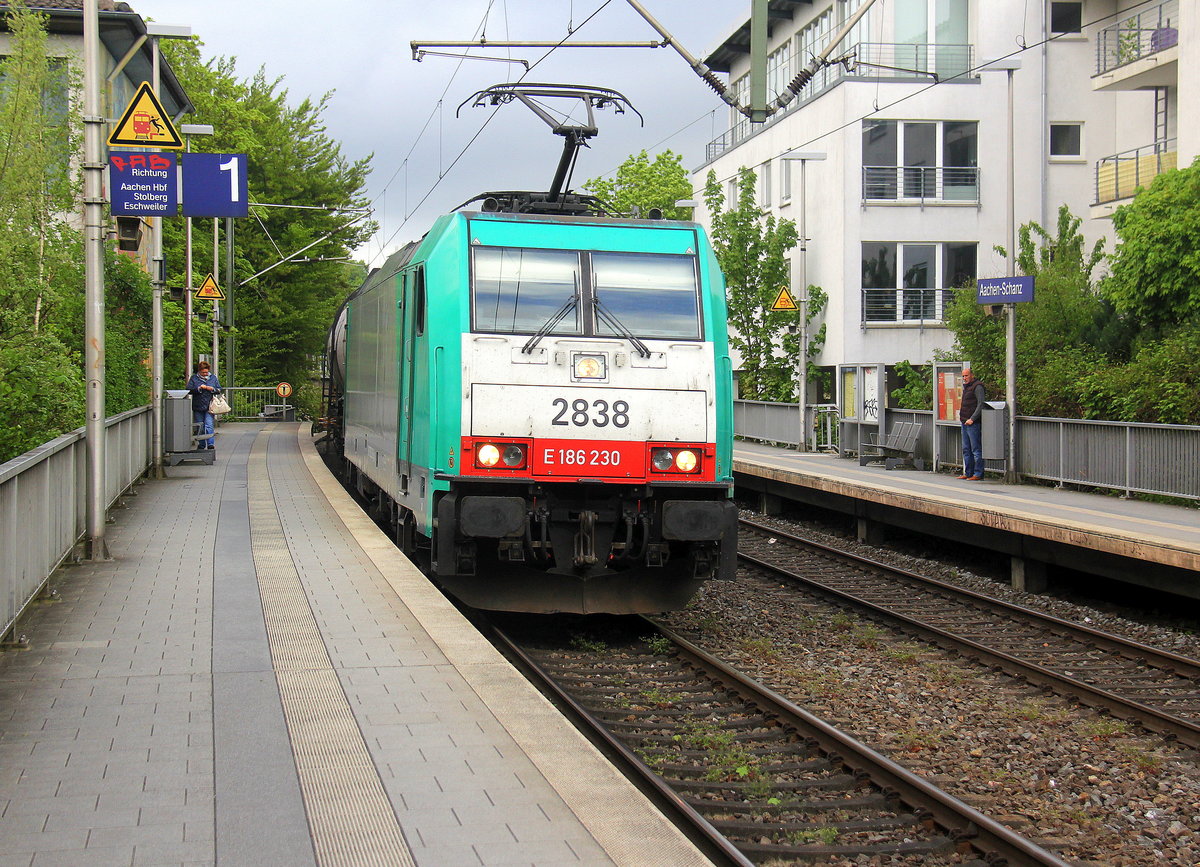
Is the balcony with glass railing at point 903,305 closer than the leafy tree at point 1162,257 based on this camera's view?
No

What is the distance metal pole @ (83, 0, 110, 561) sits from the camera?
11547 millimetres

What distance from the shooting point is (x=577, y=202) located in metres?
12.6

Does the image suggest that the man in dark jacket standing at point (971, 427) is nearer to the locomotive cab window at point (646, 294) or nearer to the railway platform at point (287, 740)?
the locomotive cab window at point (646, 294)

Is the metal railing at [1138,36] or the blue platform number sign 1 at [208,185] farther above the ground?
the metal railing at [1138,36]

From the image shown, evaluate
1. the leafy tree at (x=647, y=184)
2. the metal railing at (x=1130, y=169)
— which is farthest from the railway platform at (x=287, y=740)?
the leafy tree at (x=647, y=184)

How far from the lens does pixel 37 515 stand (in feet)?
28.4

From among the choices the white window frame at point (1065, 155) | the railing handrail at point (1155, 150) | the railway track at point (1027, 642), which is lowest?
the railway track at point (1027, 642)

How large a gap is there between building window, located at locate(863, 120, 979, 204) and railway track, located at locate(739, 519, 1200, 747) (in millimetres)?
16987

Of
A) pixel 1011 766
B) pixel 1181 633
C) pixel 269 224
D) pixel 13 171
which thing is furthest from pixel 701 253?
pixel 269 224

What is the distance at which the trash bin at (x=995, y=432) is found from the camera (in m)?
18.6

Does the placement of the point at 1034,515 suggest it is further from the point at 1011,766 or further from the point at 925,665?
the point at 1011,766

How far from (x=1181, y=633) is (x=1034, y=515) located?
2.30 meters

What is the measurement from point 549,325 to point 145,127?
5.03m

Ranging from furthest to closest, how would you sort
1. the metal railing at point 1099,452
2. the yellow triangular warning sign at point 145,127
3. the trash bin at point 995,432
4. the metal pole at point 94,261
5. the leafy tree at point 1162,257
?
the trash bin at point 995,432 → the leafy tree at point 1162,257 → the metal railing at point 1099,452 → the yellow triangular warning sign at point 145,127 → the metal pole at point 94,261
